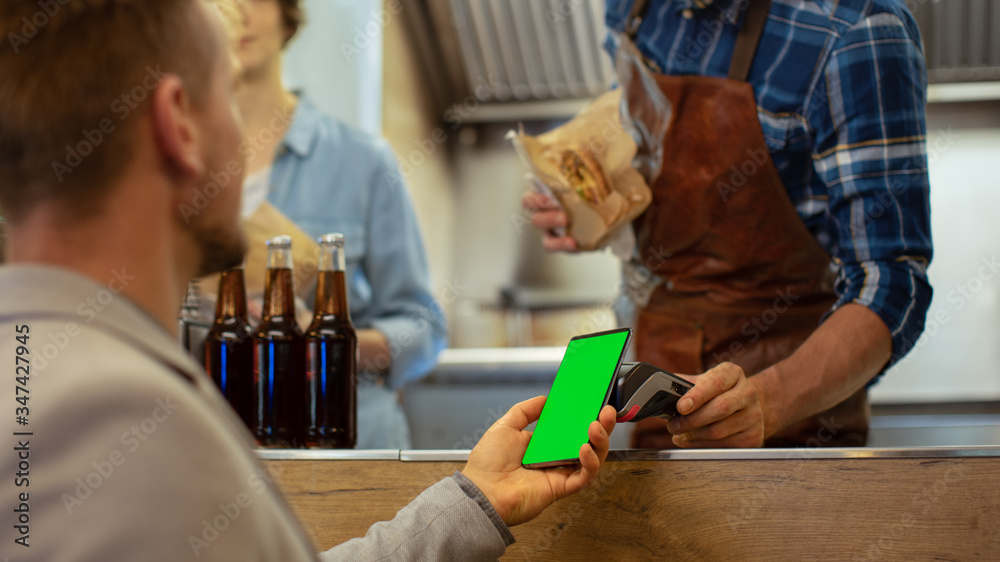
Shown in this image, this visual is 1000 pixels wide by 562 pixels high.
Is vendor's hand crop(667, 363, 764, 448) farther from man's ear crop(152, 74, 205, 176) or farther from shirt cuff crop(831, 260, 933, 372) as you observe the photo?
man's ear crop(152, 74, 205, 176)

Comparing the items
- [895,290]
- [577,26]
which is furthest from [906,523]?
[577,26]

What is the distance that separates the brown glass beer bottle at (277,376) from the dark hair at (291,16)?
87 cm

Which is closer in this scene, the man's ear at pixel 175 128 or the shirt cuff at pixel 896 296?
the man's ear at pixel 175 128

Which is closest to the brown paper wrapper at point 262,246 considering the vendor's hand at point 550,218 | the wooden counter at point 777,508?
the vendor's hand at point 550,218

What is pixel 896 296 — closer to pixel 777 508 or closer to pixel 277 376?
pixel 777 508

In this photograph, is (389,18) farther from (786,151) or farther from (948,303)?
(948,303)

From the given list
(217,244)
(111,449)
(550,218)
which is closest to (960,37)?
(550,218)

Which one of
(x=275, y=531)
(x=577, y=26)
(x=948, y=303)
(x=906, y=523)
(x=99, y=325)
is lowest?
(x=948, y=303)

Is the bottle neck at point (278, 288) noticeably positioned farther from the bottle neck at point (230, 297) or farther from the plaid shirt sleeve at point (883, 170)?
the plaid shirt sleeve at point (883, 170)

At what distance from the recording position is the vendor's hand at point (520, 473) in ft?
2.34

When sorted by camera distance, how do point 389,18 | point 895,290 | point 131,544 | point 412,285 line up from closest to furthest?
point 131,544 → point 895,290 → point 412,285 → point 389,18

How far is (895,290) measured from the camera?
94 cm

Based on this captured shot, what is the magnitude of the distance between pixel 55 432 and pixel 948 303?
2821mm

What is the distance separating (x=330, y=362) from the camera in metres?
0.98
